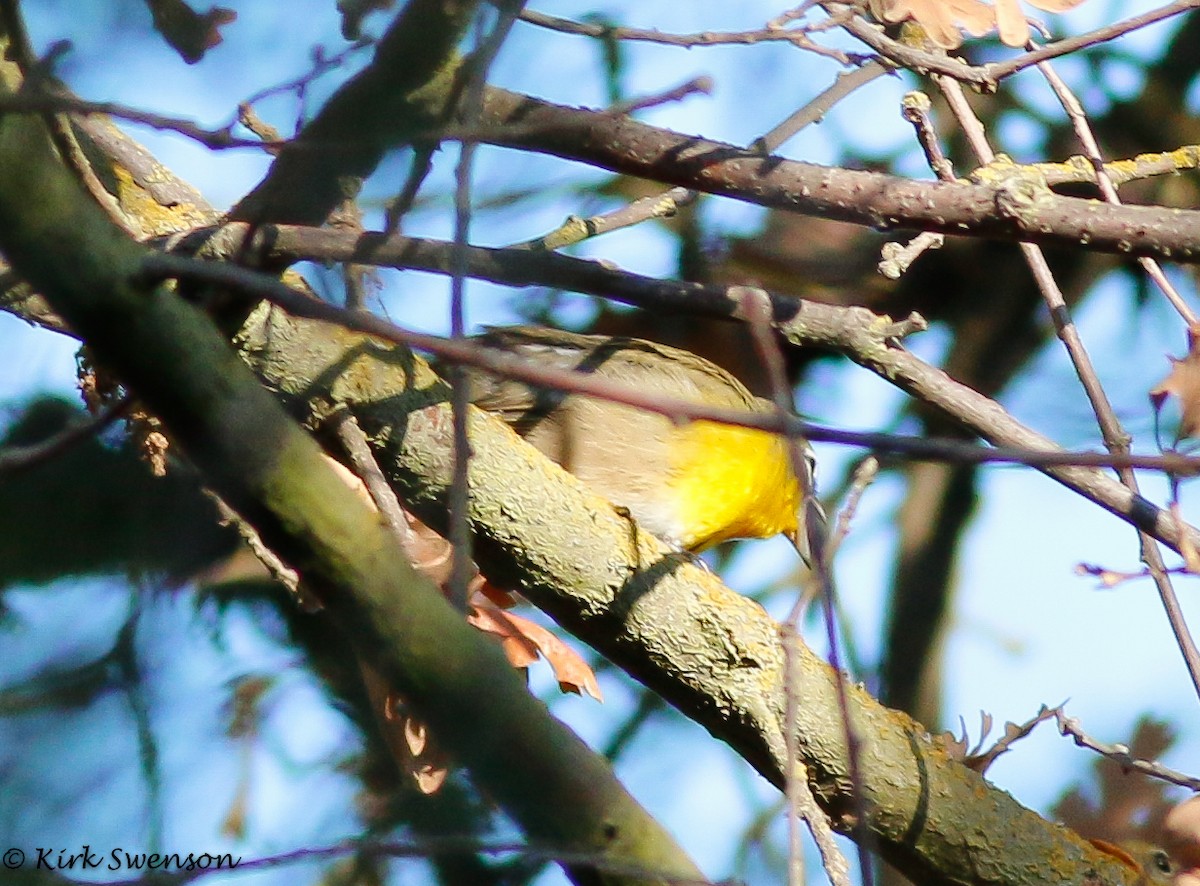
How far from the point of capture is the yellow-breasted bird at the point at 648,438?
3207 mm

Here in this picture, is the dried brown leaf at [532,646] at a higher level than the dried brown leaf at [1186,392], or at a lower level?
lower

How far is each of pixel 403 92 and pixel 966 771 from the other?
5.80 feet

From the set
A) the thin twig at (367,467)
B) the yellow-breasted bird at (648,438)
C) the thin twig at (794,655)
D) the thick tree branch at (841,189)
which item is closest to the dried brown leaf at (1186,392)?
the thick tree branch at (841,189)

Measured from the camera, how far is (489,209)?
1.60m

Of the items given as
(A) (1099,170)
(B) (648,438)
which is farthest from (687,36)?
(B) (648,438)

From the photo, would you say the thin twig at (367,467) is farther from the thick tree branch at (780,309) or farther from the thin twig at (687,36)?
the thin twig at (687,36)

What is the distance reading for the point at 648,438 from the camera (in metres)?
3.36

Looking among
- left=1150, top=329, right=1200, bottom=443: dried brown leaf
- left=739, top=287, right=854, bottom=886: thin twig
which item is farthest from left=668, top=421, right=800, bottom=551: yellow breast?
left=739, top=287, right=854, bottom=886: thin twig

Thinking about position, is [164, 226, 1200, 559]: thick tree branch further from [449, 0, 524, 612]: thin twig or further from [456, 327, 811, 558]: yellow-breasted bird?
[456, 327, 811, 558]: yellow-breasted bird

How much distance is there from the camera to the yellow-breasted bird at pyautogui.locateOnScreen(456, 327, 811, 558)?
3207 millimetres

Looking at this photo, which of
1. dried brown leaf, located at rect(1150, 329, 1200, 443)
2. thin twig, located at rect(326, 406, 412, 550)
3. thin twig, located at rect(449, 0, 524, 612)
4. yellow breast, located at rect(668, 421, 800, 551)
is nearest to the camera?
thin twig, located at rect(449, 0, 524, 612)

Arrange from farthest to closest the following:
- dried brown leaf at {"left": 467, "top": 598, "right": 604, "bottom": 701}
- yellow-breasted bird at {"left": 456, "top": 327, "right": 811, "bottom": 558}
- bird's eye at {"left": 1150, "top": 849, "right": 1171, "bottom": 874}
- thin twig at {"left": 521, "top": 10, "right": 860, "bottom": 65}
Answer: yellow-breasted bird at {"left": 456, "top": 327, "right": 811, "bottom": 558} < bird's eye at {"left": 1150, "top": 849, "right": 1171, "bottom": 874} < dried brown leaf at {"left": 467, "top": 598, "right": 604, "bottom": 701} < thin twig at {"left": 521, "top": 10, "right": 860, "bottom": 65}

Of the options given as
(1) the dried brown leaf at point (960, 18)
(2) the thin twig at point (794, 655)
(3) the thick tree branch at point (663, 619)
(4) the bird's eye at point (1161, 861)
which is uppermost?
(1) the dried brown leaf at point (960, 18)

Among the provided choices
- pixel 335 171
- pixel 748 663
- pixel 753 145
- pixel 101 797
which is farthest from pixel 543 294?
pixel 101 797
